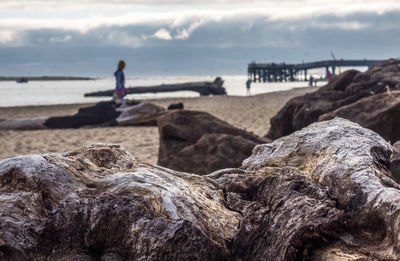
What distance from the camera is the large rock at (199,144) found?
20.1 feet

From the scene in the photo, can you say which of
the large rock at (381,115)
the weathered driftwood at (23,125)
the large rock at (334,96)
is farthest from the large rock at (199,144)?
the weathered driftwood at (23,125)

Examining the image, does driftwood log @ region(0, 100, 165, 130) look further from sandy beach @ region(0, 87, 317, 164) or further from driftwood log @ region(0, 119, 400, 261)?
driftwood log @ region(0, 119, 400, 261)

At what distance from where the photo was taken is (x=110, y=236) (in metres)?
2.38

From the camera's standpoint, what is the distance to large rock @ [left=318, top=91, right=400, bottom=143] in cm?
570

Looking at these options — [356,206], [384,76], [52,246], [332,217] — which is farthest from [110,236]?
[384,76]

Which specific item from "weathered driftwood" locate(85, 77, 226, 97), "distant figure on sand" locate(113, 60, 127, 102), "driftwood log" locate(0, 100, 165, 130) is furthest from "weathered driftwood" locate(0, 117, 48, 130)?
"weathered driftwood" locate(85, 77, 226, 97)

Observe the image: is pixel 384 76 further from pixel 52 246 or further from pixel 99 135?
pixel 99 135

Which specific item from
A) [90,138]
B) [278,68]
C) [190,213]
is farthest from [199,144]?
[278,68]

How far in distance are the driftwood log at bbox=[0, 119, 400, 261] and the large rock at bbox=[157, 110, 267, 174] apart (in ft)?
10.7

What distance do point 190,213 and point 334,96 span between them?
19.8 ft

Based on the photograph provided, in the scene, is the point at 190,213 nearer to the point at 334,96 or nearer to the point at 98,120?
the point at 334,96

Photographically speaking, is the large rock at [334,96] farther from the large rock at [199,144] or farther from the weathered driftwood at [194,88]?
the weathered driftwood at [194,88]

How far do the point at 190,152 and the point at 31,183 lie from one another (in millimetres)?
3949

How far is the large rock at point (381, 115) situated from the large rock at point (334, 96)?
1468 millimetres
